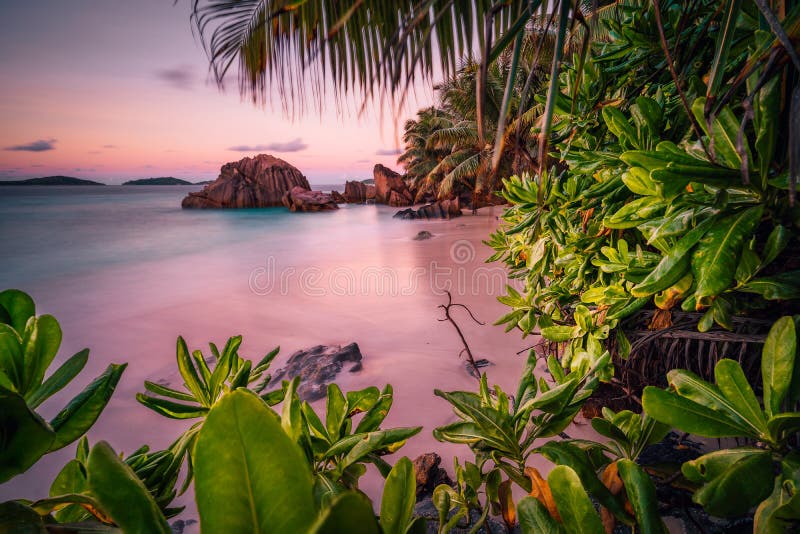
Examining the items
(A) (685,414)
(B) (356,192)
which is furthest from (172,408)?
(B) (356,192)

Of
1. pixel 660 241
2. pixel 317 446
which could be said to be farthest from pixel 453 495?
pixel 660 241

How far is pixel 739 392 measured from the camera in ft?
1.64

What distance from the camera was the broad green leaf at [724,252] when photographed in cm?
58

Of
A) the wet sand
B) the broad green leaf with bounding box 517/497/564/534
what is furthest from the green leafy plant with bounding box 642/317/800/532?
the wet sand

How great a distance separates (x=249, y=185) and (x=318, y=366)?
21266mm

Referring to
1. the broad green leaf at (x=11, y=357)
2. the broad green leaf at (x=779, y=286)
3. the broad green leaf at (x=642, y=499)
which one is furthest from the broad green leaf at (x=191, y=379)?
the broad green leaf at (x=779, y=286)

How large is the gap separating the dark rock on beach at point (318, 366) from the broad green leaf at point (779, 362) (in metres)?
2.08

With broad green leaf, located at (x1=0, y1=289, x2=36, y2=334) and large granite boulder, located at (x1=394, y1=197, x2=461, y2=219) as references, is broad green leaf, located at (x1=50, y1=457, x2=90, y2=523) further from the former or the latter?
large granite boulder, located at (x1=394, y1=197, x2=461, y2=219)

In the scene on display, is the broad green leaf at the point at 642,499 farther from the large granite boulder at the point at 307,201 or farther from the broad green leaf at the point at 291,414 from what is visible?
the large granite boulder at the point at 307,201

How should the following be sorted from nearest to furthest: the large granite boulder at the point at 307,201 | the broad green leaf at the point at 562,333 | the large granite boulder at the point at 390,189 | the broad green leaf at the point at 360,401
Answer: the broad green leaf at the point at 360,401 < the broad green leaf at the point at 562,333 < the large granite boulder at the point at 307,201 < the large granite boulder at the point at 390,189

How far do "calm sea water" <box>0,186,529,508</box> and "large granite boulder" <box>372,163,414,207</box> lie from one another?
1232 cm

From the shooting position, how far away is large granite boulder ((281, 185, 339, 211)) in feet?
63.8

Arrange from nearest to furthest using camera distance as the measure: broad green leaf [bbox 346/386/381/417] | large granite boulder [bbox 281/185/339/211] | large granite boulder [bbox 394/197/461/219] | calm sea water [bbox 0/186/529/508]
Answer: broad green leaf [bbox 346/386/381/417] < calm sea water [bbox 0/186/529/508] < large granite boulder [bbox 394/197/461/219] < large granite boulder [bbox 281/185/339/211]

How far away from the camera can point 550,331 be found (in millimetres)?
1062
